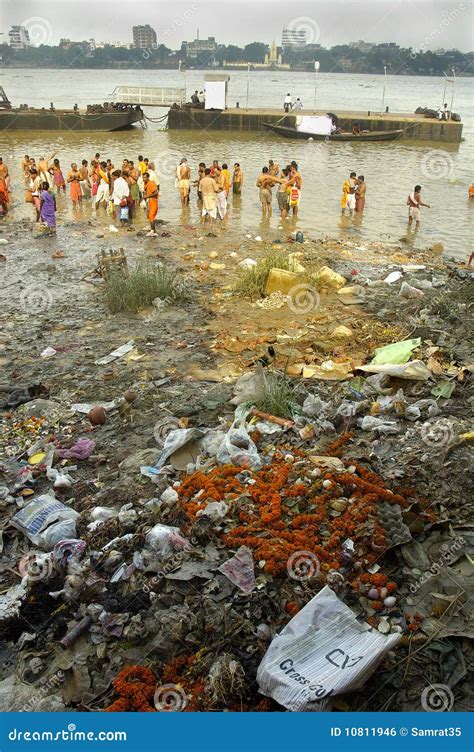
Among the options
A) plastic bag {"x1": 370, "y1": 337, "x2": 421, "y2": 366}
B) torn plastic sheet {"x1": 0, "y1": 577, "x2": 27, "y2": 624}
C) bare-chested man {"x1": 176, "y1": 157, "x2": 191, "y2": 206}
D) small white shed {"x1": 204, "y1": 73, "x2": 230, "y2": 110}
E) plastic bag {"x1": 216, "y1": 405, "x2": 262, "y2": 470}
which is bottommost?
torn plastic sheet {"x1": 0, "y1": 577, "x2": 27, "y2": 624}

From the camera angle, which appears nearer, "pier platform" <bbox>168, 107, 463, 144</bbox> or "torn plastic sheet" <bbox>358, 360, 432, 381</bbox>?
"torn plastic sheet" <bbox>358, 360, 432, 381</bbox>

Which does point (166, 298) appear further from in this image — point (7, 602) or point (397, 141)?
point (397, 141)

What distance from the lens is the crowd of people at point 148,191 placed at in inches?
500

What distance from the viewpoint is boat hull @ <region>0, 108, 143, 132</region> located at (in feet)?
95.0

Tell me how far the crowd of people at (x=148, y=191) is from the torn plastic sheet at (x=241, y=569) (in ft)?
32.2

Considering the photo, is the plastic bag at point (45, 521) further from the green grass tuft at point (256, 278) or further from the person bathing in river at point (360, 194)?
the person bathing in river at point (360, 194)

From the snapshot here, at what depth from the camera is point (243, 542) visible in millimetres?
3551

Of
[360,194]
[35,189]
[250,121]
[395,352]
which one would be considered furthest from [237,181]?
[250,121]

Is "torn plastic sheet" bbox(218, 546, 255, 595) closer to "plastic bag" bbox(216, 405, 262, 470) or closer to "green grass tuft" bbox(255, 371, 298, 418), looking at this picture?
"plastic bag" bbox(216, 405, 262, 470)

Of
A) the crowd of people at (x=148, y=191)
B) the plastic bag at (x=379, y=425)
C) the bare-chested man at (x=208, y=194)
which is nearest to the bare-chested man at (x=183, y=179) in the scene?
the crowd of people at (x=148, y=191)

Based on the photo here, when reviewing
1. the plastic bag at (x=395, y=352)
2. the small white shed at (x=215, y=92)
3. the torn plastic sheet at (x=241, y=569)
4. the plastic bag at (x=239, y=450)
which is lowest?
the torn plastic sheet at (x=241, y=569)

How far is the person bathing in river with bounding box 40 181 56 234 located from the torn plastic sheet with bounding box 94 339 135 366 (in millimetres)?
6025

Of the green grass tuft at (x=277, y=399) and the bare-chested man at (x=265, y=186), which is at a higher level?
the bare-chested man at (x=265, y=186)

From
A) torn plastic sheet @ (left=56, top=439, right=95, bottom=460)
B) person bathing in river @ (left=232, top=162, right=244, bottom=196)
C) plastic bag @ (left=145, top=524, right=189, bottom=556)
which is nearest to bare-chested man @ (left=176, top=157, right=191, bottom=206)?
person bathing in river @ (left=232, top=162, right=244, bottom=196)
